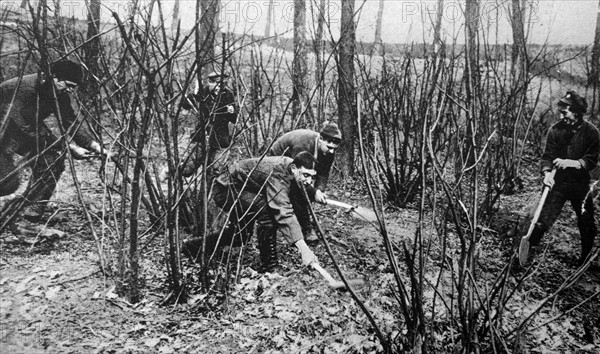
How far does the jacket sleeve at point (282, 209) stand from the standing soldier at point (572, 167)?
102 inches

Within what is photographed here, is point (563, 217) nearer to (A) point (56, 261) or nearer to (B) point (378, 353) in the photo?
(B) point (378, 353)

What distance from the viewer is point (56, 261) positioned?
11.7 ft

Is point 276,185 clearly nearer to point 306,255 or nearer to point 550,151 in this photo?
point 306,255

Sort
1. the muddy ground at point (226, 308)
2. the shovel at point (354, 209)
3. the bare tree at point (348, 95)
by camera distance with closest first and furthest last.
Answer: the muddy ground at point (226, 308) → the shovel at point (354, 209) → the bare tree at point (348, 95)

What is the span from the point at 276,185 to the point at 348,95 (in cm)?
224

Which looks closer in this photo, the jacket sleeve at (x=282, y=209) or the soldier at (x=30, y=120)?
the jacket sleeve at (x=282, y=209)

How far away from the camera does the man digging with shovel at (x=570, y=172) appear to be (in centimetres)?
404

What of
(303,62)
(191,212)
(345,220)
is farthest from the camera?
(303,62)

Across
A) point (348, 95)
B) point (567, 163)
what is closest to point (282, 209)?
point (348, 95)

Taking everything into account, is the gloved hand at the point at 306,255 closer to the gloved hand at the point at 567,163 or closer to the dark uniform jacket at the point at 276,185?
the dark uniform jacket at the point at 276,185

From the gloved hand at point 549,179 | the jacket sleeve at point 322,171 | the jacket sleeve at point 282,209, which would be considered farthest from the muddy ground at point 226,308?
the gloved hand at point 549,179

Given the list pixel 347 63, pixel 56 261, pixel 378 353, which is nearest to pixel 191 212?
pixel 56 261

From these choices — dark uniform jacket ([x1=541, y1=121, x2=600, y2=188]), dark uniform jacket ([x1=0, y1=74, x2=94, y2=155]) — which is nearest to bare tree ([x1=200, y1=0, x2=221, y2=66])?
dark uniform jacket ([x1=0, y1=74, x2=94, y2=155])

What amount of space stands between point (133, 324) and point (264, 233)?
1.28 metres
